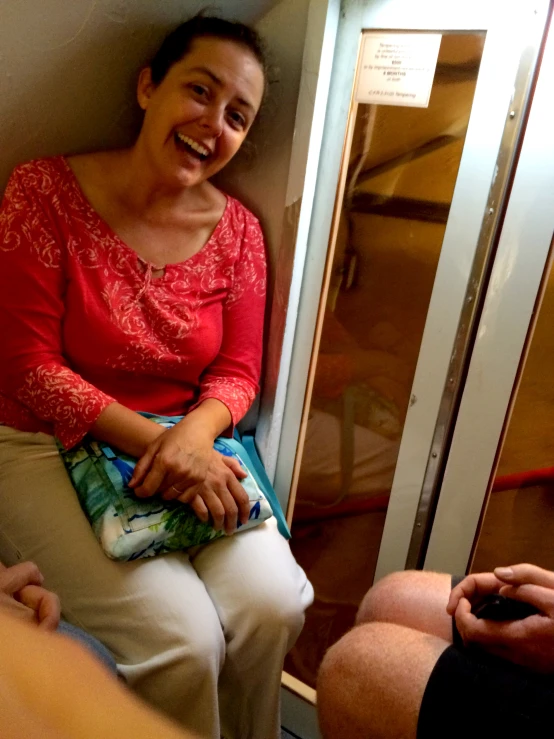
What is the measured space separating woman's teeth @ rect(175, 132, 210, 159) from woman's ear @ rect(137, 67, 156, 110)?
0.37ft

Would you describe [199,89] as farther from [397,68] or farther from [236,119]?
[397,68]

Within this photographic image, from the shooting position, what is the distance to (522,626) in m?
0.84

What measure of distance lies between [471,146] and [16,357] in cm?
85

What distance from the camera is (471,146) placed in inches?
40.4

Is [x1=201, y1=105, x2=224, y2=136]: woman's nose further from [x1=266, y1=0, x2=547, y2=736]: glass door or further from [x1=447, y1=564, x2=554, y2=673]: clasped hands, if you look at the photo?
[x1=447, y1=564, x2=554, y2=673]: clasped hands

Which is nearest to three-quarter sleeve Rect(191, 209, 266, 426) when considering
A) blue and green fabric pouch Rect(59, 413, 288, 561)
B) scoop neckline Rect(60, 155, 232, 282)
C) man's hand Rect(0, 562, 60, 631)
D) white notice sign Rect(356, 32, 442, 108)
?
scoop neckline Rect(60, 155, 232, 282)

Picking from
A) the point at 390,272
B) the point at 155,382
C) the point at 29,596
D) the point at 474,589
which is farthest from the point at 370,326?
the point at 29,596

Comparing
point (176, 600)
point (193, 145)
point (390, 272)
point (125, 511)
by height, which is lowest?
point (176, 600)

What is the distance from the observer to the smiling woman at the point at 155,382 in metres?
1.00

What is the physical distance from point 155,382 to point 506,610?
72 centimetres

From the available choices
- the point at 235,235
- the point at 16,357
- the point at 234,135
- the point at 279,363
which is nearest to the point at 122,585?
the point at 16,357

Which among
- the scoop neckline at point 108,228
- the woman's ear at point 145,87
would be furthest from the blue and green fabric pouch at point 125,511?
the woman's ear at point 145,87

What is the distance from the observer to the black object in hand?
86cm

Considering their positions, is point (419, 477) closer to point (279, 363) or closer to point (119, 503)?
point (279, 363)
